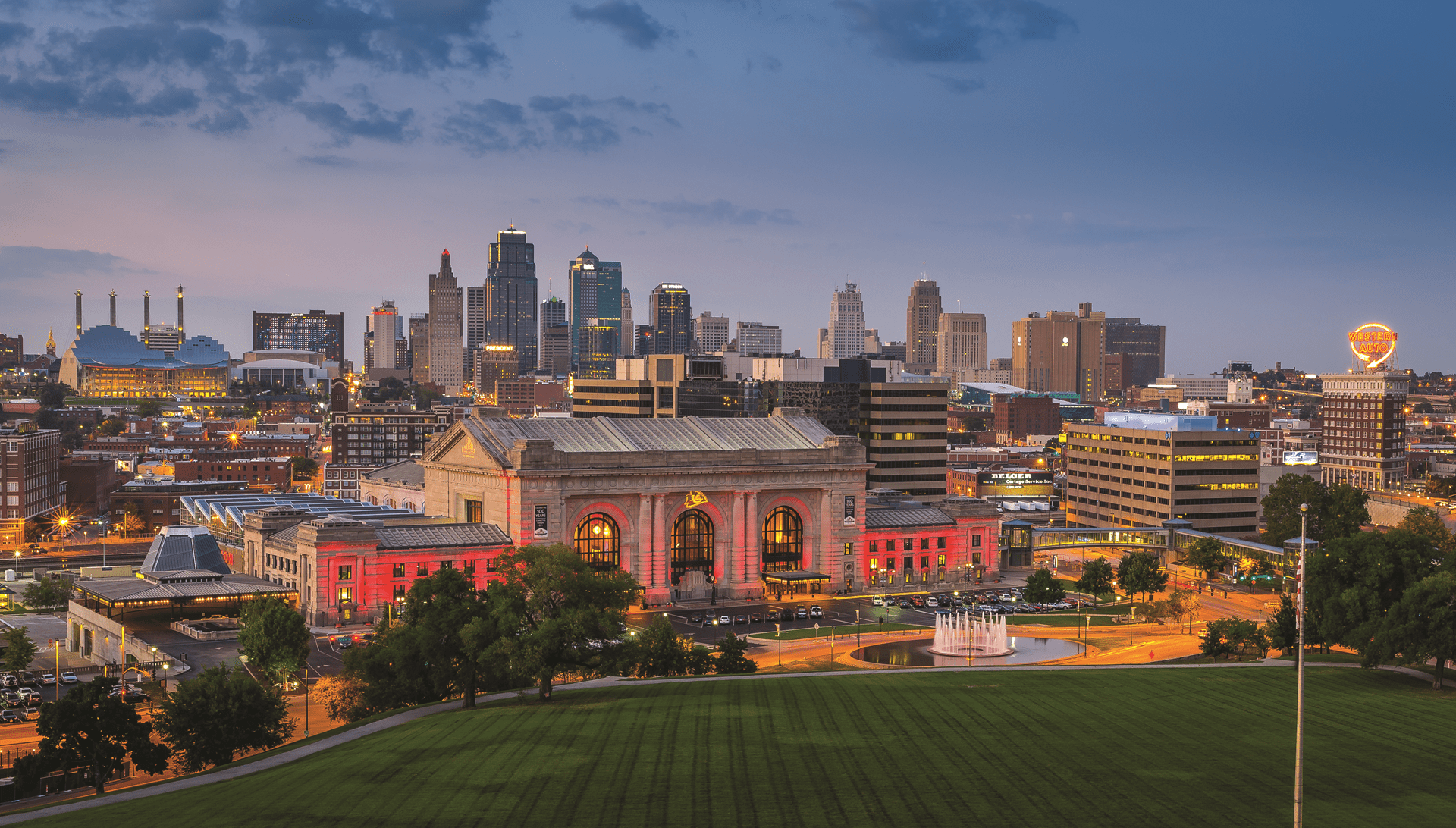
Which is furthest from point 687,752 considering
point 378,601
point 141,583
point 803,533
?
point 803,533

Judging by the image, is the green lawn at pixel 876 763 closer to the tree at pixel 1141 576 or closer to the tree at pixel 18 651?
the tree at pixel 18 651

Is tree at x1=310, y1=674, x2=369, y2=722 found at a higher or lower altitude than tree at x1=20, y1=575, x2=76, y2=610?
higher

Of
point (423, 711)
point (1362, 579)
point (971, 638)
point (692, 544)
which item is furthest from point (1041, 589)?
point (423, 711)

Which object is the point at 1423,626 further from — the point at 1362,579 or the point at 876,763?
the point at 876,763

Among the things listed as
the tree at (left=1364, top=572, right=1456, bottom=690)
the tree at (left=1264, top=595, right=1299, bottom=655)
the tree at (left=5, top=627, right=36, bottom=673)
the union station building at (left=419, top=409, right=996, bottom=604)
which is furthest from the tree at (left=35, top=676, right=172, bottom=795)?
the tree at (left=1264, top=595, right=1299, bottom=655)

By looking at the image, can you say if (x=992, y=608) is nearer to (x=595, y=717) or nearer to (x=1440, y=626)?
(x=1440, y=626)

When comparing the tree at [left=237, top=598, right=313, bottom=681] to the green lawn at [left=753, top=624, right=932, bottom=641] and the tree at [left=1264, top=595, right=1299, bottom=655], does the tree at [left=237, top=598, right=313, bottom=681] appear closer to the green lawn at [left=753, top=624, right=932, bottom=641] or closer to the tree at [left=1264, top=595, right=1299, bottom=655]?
the green lawn at [left=753, top=624, right=932, bottom=641]
